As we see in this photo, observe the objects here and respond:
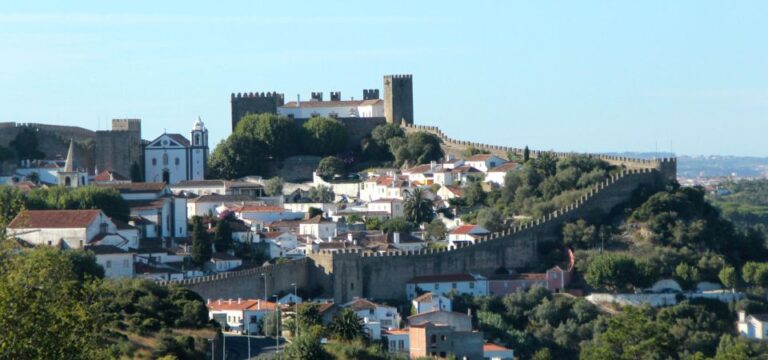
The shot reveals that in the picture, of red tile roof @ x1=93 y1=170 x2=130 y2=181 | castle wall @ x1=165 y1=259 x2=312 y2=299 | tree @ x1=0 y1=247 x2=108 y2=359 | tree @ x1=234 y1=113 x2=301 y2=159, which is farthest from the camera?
tree @ x1=234 y1=113 x2=301 y2=159

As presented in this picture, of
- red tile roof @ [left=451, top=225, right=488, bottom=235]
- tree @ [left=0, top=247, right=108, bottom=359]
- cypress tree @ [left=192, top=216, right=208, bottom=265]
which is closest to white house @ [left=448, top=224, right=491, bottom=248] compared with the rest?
red tile roof @ [left=451, top=225, right=488, bottom=235]

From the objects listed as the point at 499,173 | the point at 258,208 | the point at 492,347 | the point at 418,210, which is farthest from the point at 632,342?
the point at 499,173

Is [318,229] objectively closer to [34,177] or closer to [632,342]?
[34,177]

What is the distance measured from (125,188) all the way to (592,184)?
14501mm

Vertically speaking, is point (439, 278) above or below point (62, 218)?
below

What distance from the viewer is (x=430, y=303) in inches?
2040

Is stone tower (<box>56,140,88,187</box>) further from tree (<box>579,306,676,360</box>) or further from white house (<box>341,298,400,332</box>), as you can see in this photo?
tree (<box>579,306,676,360</box>)

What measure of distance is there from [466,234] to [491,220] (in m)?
1.59

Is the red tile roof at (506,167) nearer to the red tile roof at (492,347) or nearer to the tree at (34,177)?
the tree at (34,177)

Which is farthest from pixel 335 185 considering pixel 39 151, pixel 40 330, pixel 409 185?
pixel 40 330

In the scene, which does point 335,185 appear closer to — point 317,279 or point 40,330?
point 317,279

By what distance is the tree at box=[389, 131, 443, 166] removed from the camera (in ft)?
235

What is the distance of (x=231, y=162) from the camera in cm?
7219

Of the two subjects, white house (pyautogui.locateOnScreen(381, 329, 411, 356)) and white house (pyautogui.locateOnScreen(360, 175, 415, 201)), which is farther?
white house (pyautogui.locateOnScreen(360, 175, 415, 201))
